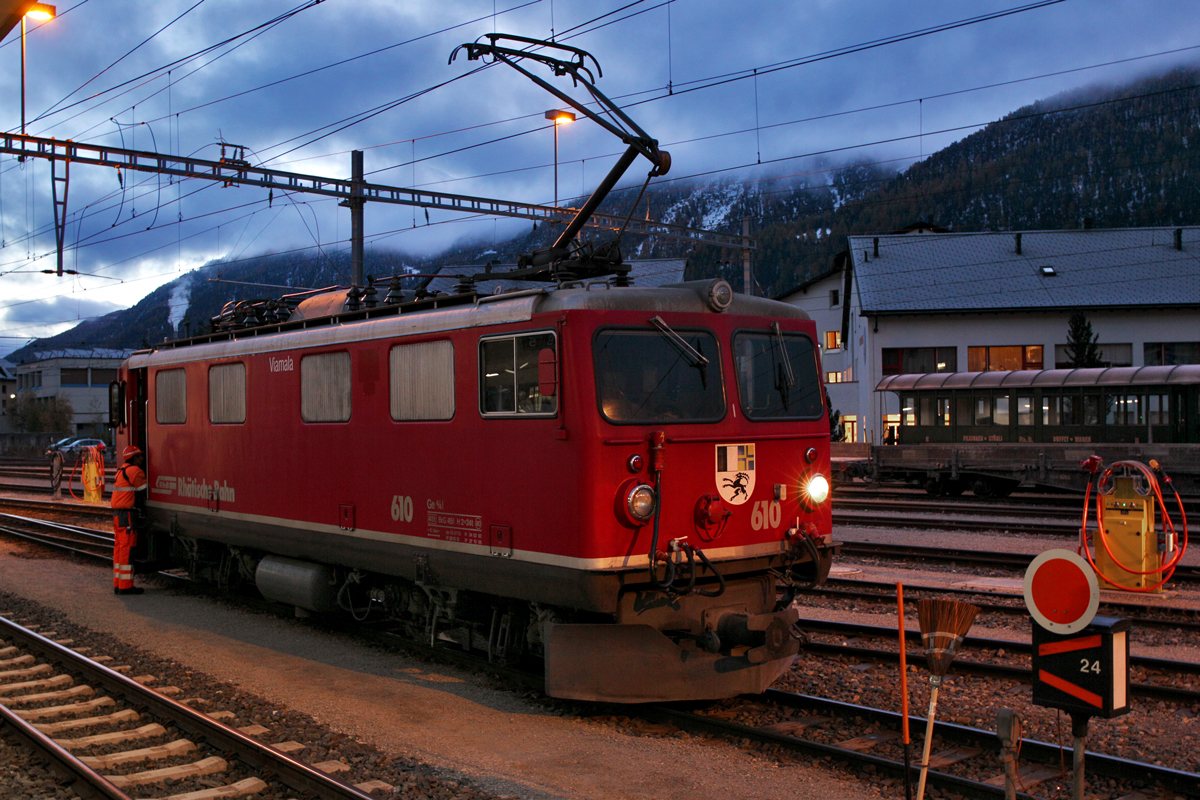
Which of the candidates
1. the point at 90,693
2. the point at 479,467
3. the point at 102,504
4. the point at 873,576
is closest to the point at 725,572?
the point at 479,467

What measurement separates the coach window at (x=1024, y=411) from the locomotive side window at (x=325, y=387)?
22.2m

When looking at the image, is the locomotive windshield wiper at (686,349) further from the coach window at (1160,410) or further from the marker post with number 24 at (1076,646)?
the coach window at (1160,410)

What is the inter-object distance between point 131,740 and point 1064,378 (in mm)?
24913

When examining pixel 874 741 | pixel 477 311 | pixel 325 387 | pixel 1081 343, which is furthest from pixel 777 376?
pixel 1081 343

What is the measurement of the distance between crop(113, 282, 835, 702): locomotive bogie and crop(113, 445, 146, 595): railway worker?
404 centimetres

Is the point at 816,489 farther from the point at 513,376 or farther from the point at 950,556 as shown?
the point at 950,556

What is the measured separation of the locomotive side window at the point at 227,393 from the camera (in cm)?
1080

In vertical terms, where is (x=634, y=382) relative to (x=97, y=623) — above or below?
above

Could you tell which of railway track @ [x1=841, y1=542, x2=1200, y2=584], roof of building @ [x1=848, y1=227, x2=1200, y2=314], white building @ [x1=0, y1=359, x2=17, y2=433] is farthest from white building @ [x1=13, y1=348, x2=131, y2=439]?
railway track @ [x1=841, y1=542, x2=1200, y2=584]

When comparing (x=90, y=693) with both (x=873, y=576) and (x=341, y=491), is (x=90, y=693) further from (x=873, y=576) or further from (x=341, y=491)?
(x=873, y=576)

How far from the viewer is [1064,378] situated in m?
25.8

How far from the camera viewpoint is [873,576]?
12805mm

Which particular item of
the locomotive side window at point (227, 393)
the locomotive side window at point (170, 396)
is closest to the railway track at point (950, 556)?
the locomotive side window at point (227, 393)

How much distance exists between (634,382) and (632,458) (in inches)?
22.3
